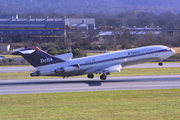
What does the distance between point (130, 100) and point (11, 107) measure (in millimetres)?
10664

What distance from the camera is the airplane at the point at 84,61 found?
109ft

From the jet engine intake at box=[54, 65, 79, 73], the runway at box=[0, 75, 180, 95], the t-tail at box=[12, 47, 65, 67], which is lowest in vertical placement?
the runway at box=[0, 75, 180, 95]

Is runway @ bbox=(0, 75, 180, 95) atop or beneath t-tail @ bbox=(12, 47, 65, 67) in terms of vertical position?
beneath

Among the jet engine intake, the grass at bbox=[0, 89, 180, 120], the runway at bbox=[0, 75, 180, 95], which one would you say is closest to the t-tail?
the jet engine intake

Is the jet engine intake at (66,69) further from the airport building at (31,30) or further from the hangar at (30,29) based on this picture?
the hangar at (30,29)

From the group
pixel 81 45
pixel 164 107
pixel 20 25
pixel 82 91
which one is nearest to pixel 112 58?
pixel 82 91

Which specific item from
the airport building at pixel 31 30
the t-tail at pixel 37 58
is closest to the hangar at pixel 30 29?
the airport building at pixel 31 30

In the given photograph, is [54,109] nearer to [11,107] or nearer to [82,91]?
[11,107]

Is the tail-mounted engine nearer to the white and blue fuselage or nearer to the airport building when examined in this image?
the white and blue fuselage

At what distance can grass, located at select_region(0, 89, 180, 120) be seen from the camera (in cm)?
1878

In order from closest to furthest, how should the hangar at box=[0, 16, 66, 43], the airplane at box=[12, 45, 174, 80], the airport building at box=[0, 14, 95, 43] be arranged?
the airplane at box=[12, 45, 174, 80], the airport building at box=[0, 14, 95, 43], the hangar at box=[0, 16, 66, 43]

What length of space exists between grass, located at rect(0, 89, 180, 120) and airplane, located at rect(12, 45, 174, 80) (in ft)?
24.6

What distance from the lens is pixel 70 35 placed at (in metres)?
123

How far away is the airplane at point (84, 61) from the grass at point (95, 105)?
295 inches
